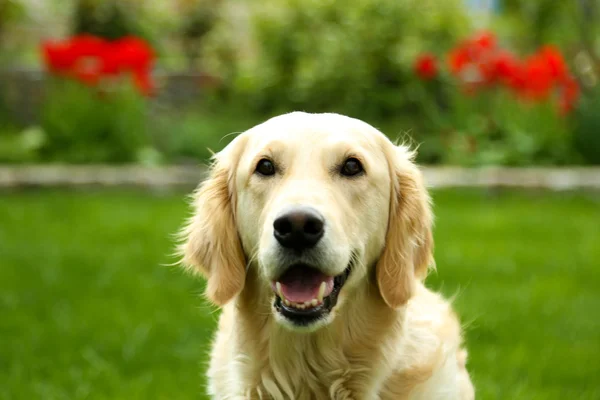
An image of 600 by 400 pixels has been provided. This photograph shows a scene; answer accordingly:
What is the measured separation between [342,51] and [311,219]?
27.3ft

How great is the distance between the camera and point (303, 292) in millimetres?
2738

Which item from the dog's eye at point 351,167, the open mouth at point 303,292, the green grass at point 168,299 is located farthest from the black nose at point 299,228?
the green grass at point 168,299

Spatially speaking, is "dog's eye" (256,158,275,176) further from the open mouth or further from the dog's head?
the open mouth

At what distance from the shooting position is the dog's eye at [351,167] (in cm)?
284

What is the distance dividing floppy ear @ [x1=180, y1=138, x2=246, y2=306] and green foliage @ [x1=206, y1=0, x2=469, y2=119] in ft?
24.3

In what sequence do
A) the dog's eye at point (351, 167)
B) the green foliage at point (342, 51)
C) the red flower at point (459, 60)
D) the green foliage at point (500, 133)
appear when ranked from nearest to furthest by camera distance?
the dog's eye at point (351, 167) < the red flower at point (459, 60) < the green foliage at point (500, 133) < the green foliage at point (342, 51)

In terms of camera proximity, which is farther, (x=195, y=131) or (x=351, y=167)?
(x=195, y=131)

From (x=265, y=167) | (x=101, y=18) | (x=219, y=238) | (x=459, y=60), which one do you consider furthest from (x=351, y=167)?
(x=101, y=18)

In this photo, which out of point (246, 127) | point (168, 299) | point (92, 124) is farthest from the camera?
point (246, 127)

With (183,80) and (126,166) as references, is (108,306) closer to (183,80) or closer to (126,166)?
(126,166)

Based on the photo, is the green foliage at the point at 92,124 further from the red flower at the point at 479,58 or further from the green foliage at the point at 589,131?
the green foliage at the point at 589,131

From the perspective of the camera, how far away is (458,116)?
9.83 m

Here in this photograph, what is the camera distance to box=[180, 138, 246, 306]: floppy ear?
9.91 ft

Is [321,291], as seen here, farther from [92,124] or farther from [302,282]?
[92,124]
